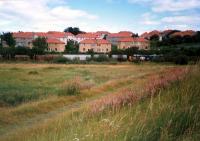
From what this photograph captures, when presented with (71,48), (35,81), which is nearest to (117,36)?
(71,48)

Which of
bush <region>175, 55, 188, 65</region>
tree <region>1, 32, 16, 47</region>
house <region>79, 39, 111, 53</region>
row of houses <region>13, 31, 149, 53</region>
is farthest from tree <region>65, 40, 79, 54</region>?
bush <region>175, 55, 188, 65</region>

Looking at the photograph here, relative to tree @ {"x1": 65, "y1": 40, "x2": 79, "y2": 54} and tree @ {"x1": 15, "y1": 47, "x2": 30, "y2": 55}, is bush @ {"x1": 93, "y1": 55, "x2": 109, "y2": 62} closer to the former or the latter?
tree @ {"x1": 15, "y1": 47, "x2": 30, "y2": 55}

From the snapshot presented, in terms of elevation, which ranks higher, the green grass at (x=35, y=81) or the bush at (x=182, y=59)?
the bush at (x=182, y=59)

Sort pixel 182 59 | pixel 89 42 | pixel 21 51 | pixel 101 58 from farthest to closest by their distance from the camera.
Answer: pixel 89 42 → pixel 101 58 → pixel 21 51 → pixel 182 59

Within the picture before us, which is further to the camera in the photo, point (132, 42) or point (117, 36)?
point (117, 36)

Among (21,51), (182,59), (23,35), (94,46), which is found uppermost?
(23,35)

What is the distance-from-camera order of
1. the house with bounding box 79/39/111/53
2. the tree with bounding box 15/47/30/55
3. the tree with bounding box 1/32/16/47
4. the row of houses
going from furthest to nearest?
the house with bounding box 79/39/111/53
the row of houses
the tree with bounding box 1/32/16/47
the tree with bounding box 15/47/30/55

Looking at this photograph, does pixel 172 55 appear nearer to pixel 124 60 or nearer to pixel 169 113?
pixel 124 60

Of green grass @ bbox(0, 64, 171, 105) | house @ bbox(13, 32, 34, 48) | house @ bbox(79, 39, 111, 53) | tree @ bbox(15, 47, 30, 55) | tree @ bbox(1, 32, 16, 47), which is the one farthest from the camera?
house @ bbox(13, 32, 34, 48)

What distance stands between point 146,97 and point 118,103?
0.63 m

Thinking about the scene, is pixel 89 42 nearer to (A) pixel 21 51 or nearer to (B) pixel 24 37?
(B) pixel 24 37

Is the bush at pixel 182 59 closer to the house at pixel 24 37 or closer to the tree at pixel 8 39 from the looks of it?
the tree at pixel 8 39

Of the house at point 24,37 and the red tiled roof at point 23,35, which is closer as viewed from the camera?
the house at point 24,37

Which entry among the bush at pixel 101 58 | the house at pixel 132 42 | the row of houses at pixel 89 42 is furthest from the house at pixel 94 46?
the bush at pixel 101 58
